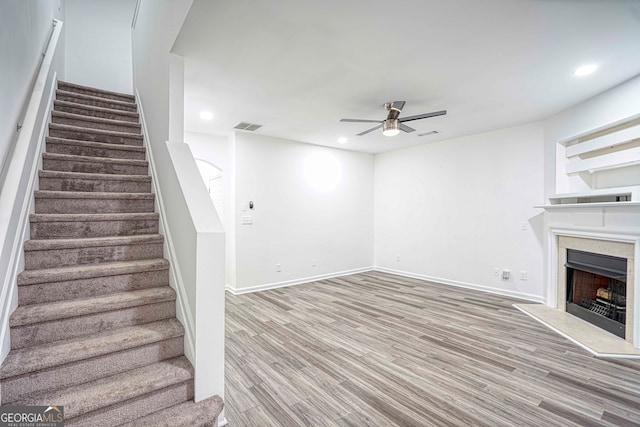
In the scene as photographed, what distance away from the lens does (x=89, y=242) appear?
2.22 m

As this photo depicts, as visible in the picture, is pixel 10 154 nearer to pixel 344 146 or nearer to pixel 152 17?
pixel 152 17

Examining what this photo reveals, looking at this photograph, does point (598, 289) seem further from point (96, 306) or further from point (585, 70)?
point (96, 306)

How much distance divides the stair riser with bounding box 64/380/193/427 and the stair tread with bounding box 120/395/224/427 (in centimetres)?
3

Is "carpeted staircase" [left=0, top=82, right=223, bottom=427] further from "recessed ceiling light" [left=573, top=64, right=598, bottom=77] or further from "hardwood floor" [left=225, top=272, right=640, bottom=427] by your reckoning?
"recessed ceiling light" [left=573, top=64, right=598, bottom=77]

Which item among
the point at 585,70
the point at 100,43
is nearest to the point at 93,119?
the point at 100,43

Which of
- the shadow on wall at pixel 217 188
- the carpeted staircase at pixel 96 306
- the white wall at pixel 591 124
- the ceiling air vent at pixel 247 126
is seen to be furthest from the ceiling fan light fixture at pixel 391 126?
the shadow on wall at pixel 217 188

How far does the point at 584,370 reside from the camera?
101 inches

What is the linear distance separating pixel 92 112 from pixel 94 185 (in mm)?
1342

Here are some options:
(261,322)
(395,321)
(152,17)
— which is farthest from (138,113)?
(395,321)

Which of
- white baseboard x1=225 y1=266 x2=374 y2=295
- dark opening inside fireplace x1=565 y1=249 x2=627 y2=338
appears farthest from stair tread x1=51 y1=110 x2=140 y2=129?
dark opening inside fireplace x1=565 y1=249 x2=627 y2=338

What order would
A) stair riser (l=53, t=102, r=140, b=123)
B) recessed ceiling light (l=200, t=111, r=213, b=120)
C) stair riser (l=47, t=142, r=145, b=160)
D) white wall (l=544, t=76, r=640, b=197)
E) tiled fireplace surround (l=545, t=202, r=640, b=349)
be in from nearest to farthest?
1. stair riser (l=47, t=142, r=145, b=160)
2. tiled fireplace surround (l=545, t=202, r=640, b=349)
3. white wall (l=544, t=76, r=640, b=197)
4. stair riser (l=53, t=102, r=140, b=123)
5. recessed ceiling light (l=200, t=111, r=213, b=120)

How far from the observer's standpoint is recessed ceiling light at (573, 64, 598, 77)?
2.83 metres

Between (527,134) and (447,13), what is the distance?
352 cm

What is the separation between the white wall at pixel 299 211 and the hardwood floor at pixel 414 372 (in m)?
1.33
